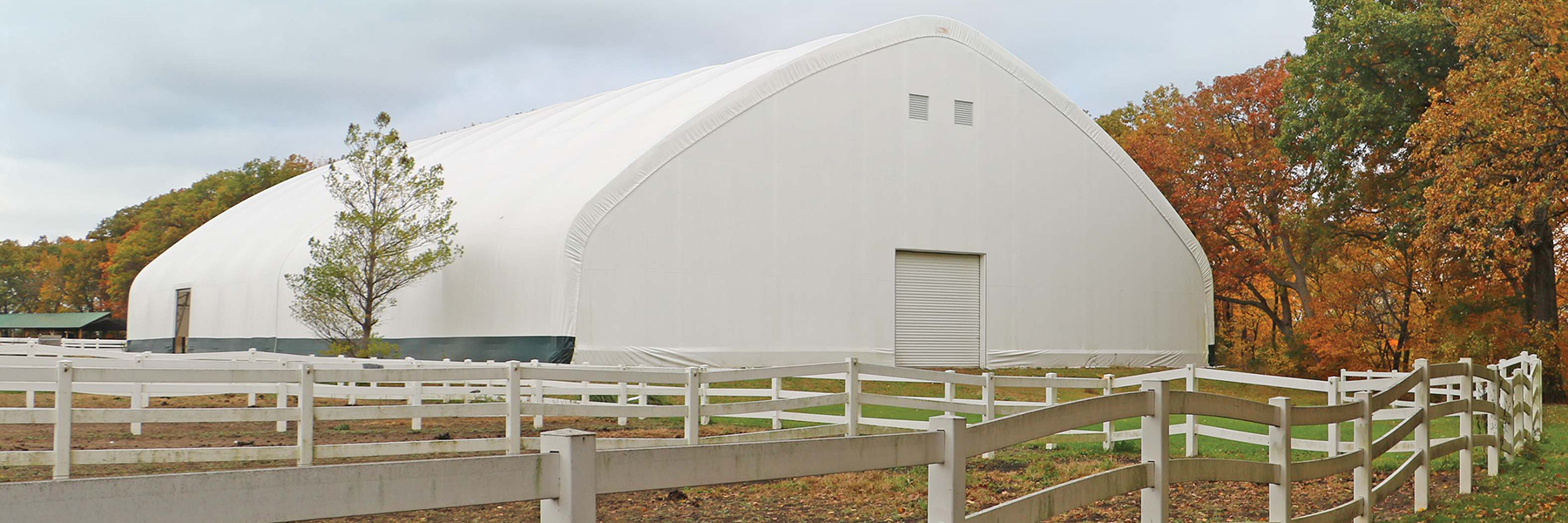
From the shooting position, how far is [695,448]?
11.9 feet

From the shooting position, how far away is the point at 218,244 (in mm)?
43062

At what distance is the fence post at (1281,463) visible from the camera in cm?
671

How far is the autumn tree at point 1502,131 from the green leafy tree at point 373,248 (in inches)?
800

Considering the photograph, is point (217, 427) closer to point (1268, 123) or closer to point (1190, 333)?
point (1190, 333)

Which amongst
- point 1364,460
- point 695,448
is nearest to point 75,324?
point 1364,460

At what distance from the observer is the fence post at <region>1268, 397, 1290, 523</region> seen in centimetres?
671

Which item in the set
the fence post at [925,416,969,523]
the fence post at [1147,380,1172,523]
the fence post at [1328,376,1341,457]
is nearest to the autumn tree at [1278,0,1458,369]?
the fence post at [1328,376,1341,457]

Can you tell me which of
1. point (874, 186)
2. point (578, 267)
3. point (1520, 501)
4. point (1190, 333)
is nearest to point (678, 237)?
point (578, 267)

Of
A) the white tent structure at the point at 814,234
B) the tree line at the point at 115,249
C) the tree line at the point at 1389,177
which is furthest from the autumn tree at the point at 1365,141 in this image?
the tree line at the point at 115,249

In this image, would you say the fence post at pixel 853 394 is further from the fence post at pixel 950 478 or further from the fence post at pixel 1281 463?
the fence post at pixel 950 478

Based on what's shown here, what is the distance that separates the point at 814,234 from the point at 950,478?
2632cm

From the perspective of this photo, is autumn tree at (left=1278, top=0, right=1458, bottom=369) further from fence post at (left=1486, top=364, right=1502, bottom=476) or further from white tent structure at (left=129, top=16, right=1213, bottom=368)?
fence post at (left=1486, top=364, right=1502, bottom=476)

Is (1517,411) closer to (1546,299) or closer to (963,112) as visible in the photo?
(1546,299)

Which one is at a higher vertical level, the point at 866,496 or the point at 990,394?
the point at 990,394
